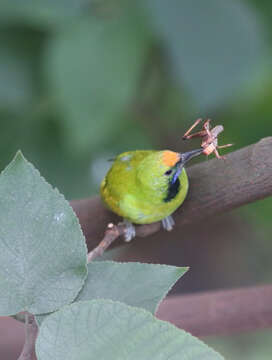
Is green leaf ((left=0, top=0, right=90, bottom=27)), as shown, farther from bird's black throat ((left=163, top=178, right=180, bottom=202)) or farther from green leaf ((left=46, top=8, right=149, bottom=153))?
bird's black throat ((left=163, top=178, right=180, bottom=202))

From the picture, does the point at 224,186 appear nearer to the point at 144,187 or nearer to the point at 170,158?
the point at 170,158

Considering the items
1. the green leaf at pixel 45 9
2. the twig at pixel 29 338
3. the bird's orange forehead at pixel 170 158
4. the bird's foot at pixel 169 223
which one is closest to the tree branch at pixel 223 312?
the bird's foot at pixel 169 223

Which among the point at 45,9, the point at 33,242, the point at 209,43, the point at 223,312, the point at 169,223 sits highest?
the point at 45,9

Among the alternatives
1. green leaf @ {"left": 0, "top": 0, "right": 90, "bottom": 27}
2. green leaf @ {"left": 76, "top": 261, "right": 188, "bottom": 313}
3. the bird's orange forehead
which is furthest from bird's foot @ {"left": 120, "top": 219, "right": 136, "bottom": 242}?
green leaf @ {"left": 0, "top": 0, "right": 90, "bottom": 27}

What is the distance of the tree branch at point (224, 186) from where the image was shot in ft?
2.81

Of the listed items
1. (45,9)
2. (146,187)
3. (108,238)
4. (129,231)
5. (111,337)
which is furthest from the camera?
(45,9)

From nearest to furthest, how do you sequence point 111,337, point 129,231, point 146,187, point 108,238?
point 111,337
point 108,238
point 129,231
point 146,187

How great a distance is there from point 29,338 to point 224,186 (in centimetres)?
42

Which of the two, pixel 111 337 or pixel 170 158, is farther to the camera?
pixel 170 158

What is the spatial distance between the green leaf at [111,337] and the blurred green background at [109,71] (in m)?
1.00

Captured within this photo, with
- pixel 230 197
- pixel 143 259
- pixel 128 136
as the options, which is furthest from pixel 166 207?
pixel 143 259

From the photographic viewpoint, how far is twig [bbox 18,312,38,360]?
0.57 m

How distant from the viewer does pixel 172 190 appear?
40.8 inches

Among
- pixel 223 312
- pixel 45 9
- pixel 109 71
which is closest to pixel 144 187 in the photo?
pixel 223 312
